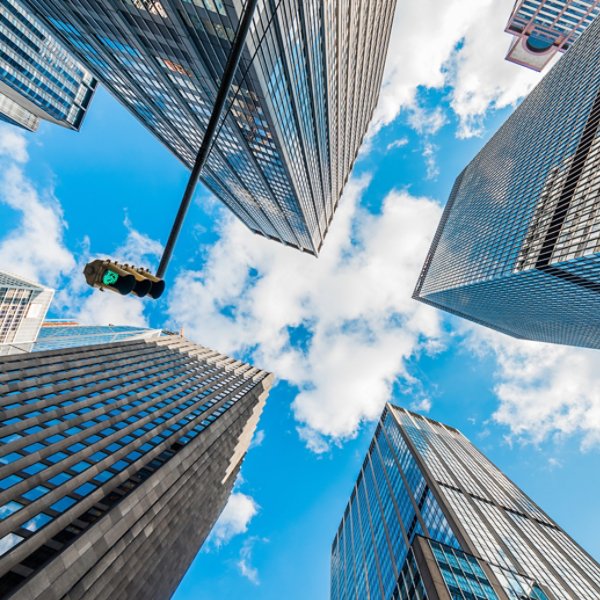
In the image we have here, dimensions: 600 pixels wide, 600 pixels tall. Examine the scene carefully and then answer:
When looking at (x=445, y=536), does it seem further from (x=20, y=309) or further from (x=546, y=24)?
(x=546, y=24)

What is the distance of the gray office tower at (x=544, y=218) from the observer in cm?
6569

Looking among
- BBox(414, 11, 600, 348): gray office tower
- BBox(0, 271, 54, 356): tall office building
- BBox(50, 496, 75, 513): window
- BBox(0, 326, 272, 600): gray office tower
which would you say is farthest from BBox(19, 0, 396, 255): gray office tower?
BBox(0, 271, 54, 356): tall office building

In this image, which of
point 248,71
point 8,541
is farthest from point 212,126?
point 8,541

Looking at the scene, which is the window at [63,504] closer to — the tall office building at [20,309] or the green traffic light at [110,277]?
the green traffic light at [110,277]

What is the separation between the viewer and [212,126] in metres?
4.79

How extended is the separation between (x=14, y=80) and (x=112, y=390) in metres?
121

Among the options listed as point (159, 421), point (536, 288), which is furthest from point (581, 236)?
point (159, 421)

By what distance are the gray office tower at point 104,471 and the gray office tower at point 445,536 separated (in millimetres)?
33240

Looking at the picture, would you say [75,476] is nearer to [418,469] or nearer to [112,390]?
[112,390]

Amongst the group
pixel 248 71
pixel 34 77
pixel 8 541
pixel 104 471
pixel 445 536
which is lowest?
pixel 445 536

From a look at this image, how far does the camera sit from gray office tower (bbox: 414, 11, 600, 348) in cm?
6569

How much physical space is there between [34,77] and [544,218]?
163 metres

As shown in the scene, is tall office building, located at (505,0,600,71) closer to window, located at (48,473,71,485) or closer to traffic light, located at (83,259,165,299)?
traffic light, located at (83,259,165,299)

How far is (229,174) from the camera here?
8894cm
